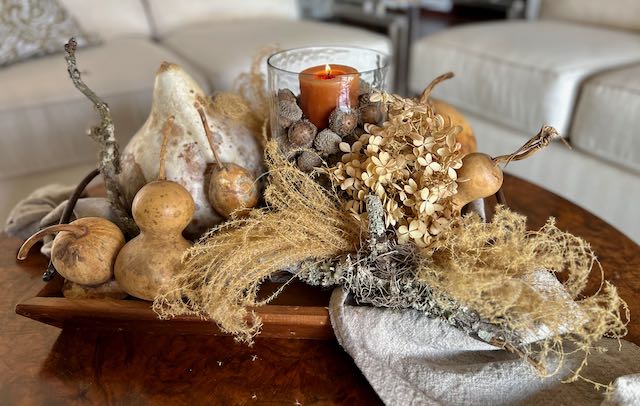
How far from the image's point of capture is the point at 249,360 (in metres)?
0.56

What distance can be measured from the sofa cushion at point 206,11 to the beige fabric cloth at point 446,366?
1.56 m

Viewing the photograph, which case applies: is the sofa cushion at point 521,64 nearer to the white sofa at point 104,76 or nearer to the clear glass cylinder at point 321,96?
the white sofa at point 104,76

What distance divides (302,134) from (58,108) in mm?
896

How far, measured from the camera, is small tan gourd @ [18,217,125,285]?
0.57 meters

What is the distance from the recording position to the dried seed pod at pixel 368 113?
663 millimetres

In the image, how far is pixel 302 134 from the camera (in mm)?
646

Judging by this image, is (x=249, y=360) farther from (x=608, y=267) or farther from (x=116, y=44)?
(x=116, y=44)

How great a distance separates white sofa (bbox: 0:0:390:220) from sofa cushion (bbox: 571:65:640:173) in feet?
2.07

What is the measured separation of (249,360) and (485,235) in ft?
0.88

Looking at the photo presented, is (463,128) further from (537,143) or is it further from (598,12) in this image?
(598,12)

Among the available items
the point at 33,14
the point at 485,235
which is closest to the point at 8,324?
the point at 485,235

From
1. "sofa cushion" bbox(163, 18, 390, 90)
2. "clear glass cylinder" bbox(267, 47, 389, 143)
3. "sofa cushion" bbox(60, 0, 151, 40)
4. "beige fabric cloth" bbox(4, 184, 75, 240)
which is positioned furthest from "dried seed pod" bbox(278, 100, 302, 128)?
"sofa cushion" bbox(60, 0, 151, 40)

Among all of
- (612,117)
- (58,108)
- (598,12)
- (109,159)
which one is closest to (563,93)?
(612,117)

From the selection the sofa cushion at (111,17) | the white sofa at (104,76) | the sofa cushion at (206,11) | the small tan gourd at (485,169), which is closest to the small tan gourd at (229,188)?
the small tan gourd at (485,169)
